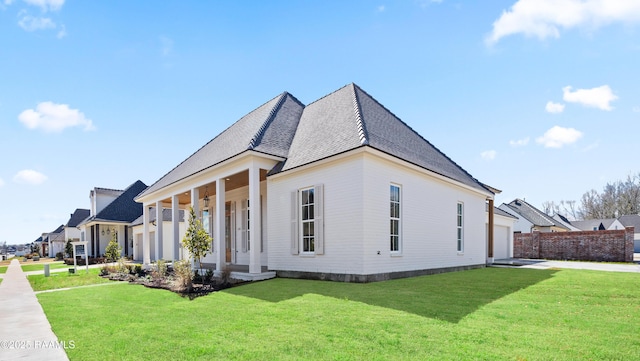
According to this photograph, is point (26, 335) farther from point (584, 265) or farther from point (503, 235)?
point (503, 235)

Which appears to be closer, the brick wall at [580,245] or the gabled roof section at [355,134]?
the gabled roof section at [355,134]

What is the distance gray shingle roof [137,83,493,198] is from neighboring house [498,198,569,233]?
22.3 meters

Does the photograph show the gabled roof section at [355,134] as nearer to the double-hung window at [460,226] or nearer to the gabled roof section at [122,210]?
the double-hung window at [460,226]

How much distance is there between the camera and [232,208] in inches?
703

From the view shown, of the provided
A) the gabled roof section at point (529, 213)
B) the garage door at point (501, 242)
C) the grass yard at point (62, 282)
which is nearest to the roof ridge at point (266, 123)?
the grass yard at point (62, 282)

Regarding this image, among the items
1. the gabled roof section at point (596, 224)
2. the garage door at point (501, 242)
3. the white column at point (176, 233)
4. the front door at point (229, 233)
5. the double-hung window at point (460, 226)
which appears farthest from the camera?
the gabled roof section at point (596, 224)

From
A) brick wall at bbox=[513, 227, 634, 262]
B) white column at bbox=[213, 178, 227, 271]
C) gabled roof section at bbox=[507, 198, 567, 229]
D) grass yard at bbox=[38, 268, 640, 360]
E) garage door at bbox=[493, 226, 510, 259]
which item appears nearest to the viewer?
grass yard at bbox=[38, 268, 640, 360]

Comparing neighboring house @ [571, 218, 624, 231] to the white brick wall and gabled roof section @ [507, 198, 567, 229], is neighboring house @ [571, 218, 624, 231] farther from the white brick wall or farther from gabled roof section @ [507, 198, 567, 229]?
the white brick wall

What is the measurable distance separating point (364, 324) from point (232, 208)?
1306 cm

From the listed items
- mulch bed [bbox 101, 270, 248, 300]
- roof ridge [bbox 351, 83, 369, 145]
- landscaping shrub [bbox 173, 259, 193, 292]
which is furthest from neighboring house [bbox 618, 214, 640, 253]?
landscaping shrub [bbox 173, 259, 193, 292]

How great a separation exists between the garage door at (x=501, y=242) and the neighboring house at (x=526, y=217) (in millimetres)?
9876

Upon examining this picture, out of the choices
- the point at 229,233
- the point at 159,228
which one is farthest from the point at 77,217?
the point at 229,233

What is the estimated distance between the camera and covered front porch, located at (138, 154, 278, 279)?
12438 millimetres

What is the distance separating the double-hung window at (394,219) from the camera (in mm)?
11988
